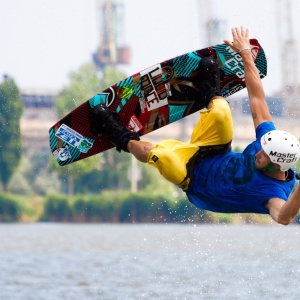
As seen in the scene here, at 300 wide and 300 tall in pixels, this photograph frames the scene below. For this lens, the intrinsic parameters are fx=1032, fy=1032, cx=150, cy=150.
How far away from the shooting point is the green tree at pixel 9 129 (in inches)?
2261

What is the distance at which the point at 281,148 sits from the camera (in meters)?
9.45

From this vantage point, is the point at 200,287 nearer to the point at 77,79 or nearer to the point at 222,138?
the point at 222,138

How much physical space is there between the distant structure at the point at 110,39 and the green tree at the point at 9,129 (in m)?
60.7

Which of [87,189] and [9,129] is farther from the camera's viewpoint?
[87,189]

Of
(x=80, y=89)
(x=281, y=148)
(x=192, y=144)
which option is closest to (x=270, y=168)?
(x=281, y=148)

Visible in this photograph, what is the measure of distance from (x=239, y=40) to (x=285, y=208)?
2.09 meters

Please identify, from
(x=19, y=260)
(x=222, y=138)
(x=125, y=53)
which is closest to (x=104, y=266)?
(x=19, y=260)

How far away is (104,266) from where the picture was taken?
24.0 meters

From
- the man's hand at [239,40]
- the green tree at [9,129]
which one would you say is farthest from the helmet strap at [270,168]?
the green tree at [9,129]

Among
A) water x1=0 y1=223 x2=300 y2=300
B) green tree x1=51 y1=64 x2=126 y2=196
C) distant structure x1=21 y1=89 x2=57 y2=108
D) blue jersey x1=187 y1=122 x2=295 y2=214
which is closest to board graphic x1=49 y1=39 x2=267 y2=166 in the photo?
blue jersey x1=187 y1=122 x2=295 y2=214

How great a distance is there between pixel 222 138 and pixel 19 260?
16.1m

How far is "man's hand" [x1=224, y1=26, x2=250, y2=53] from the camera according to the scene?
1047 centimetres

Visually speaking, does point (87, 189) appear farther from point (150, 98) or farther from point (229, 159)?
point (229, 159)

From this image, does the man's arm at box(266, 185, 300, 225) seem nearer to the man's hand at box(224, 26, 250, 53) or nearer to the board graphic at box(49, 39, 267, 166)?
the man's hand at box(224, 26, 250, 53)
